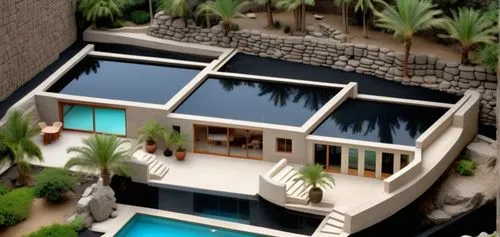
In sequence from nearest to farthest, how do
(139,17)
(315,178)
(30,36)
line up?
(315,178)
(30,36)
(139,17)

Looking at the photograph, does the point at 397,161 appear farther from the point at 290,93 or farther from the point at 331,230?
the point at 290,93

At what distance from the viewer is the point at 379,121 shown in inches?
1802

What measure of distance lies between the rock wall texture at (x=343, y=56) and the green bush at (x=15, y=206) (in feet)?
49.5

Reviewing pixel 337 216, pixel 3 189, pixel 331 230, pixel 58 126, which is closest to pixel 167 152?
pixel 58 126

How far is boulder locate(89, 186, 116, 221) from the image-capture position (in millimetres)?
40656

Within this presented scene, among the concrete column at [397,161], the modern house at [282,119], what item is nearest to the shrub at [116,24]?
the modern house at [282,119]

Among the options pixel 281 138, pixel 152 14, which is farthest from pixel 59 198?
pixel 152 14

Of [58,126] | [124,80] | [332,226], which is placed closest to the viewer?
[332,226]

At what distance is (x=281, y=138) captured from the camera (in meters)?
44.5

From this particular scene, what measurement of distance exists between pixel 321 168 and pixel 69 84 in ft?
A: 45.5

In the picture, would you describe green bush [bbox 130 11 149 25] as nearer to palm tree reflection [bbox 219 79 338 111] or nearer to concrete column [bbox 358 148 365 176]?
palm tree reflection [bbox 219 79 338 111]

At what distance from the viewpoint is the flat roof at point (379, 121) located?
146ft

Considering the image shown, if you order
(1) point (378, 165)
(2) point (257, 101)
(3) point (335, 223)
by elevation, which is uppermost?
(2) point (257, 101)

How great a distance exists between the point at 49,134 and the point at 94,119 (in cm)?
214
